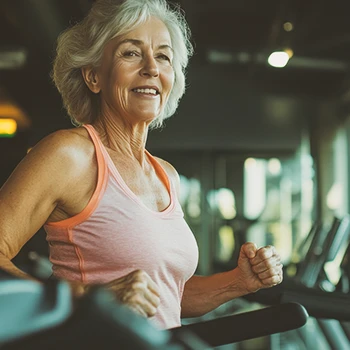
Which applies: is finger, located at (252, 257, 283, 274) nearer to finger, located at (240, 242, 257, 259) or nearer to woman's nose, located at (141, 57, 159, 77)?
finger, located at (240, 242, 257, 259)

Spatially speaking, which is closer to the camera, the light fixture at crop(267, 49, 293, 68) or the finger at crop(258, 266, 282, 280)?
the finger at crop(258, 266, 282, 280)

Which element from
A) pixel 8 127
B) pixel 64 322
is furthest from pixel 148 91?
pixel 8 127

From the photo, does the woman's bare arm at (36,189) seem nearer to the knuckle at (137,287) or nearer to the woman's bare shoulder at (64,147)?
the woman's bare shoulder at (64,147)

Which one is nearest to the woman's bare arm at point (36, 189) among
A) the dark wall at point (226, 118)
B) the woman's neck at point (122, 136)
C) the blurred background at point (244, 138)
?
the woman's neck at point (122, 136)

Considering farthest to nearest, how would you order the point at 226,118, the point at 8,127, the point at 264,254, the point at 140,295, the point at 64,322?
1. the point at 8,127
2. the point at 226,118
3. the point at 264,254
4. the point at 140,295
5. the point at 64,322

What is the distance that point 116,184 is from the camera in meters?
1.37

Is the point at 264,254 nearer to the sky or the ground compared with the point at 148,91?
nearer to the ground

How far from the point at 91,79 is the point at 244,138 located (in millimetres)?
8022

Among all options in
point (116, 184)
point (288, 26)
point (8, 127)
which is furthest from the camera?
point (8, 127)

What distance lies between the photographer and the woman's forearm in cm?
162

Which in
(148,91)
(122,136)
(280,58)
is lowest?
(122,136)

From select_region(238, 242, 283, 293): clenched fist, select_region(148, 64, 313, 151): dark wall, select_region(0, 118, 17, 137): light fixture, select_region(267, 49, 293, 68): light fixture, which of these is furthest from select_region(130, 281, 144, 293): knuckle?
select_region(0, 118, 17, 137): light fixture

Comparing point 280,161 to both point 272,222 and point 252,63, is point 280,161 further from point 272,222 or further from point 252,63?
point 252,63

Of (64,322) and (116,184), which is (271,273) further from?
(64,322)
